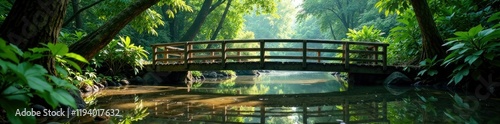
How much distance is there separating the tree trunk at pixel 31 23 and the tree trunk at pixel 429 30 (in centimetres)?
739

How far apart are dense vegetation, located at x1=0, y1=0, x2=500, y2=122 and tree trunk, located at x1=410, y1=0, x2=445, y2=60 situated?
2cm

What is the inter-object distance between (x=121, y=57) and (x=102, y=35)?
5.64 meters

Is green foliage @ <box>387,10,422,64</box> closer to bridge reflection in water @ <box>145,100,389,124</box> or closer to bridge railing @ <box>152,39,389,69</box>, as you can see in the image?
bridge railing @ <box>152,39,389,69</box>

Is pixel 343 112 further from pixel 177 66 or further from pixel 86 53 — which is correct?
pixel 177 66

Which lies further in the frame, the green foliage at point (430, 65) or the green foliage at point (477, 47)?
the green foliage at point (430, 65)

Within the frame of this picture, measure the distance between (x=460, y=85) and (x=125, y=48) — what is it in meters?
8.84

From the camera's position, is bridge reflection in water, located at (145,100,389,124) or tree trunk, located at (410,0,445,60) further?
tree trunk, located at (410,0,445,60)

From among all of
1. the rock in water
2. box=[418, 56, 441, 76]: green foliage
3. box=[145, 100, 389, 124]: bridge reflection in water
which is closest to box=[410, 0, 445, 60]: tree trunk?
box=[418, 56, 441, 76]: green foliage

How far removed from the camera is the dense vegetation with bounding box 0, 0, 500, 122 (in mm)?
1706

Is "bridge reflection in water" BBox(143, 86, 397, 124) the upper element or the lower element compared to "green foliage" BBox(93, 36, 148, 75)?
lower

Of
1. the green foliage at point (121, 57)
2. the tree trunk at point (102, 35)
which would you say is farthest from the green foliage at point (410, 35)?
the green foliage at point (121, 57)

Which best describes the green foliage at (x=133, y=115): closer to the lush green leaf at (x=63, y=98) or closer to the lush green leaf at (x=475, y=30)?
the lush green leaf at (x=63, y=98)

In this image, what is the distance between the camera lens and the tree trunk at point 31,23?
311 cm

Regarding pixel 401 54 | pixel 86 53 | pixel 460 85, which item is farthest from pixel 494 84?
pixel 86 53
